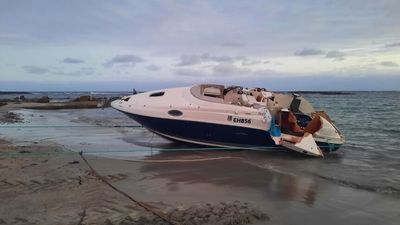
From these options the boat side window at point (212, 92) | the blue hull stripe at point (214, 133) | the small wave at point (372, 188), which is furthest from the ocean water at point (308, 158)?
the boat side window at point (212, 92)

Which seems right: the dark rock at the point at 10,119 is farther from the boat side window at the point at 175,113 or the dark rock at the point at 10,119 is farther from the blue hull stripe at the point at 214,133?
the boat side window at the point at 175,113

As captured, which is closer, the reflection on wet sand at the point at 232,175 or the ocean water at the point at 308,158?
the reflection on wet sand at the point at 232,175

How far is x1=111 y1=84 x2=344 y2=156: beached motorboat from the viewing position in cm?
1391

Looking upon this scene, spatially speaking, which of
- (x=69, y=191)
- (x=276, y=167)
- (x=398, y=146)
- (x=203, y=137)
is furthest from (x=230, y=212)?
(x=398, y=146)

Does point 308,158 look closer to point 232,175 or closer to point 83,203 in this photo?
point 232,175

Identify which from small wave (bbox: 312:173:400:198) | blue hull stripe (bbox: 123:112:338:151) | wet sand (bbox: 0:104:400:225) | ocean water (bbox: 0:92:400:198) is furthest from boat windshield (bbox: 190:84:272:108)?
small wave (bbox: 312:173:400:198)

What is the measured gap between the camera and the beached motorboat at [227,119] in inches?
548

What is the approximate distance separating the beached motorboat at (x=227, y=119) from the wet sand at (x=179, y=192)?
1094 mm

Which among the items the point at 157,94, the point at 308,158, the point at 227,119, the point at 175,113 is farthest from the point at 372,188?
the point at 157,94

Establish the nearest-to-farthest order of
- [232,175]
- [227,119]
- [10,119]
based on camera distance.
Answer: [232,175] < [227,119] < [10,119]

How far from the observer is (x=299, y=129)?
1524 cm

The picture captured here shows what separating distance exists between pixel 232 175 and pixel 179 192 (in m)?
2.41

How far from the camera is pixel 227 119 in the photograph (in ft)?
45.7

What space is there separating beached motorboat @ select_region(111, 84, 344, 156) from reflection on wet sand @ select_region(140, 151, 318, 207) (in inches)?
47.9
